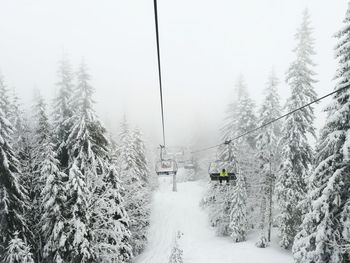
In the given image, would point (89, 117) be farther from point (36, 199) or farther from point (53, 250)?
point (53, 250)

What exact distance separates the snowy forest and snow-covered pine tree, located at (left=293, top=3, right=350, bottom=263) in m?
0.05

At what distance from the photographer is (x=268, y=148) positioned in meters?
25.8

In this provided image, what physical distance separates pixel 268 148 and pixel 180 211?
1809 cm

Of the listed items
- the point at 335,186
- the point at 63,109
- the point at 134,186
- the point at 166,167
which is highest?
the point at 63,109

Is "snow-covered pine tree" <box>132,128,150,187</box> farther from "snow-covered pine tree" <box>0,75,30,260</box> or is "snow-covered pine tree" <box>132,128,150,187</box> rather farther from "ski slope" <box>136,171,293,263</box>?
"snow-covered pine tree" <box>0,75,30,260</box>

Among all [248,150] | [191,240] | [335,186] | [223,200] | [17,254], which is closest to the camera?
[335,186]

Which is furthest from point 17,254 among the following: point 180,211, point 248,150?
point 180,211

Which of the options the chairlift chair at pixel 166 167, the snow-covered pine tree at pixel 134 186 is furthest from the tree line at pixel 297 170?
the snow-covered pine tree at pixel 134 186

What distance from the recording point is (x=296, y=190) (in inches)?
878

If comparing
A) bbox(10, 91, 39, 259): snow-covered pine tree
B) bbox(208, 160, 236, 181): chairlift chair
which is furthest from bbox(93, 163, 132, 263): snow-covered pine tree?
bbox(208, 160, 236, 181): chairlift chair

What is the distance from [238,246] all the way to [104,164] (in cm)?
1466

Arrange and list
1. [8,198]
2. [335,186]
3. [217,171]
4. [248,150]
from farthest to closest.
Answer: [248,150] → [217,171] → [8,198] → [335,186]

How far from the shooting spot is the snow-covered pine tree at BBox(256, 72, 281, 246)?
25516 mm

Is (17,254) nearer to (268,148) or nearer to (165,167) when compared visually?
(165,167)
